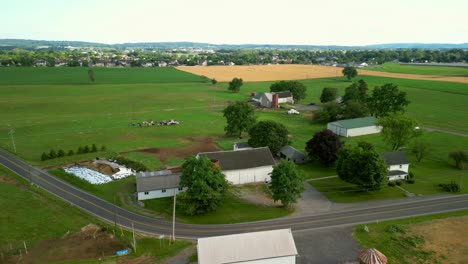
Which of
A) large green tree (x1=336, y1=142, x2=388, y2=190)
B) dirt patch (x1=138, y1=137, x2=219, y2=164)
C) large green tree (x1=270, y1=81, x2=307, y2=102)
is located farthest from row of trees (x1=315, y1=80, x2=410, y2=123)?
dirt patch (x1=138, y1=137, x2=219, y2=164)

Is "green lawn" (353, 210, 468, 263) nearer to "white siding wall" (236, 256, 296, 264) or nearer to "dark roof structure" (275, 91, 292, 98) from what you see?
"white siding wall" (236, 256, 296, 264)

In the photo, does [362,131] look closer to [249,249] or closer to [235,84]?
[249,249]

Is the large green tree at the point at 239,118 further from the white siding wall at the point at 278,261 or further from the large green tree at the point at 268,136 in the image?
the white siding wall at the point at 278,261

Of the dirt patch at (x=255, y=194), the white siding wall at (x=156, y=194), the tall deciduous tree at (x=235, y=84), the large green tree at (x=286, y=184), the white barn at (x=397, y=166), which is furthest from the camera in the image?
the tall deciduous tree at (x=235, y=84)

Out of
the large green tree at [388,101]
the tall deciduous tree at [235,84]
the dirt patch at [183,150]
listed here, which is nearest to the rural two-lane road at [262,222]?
the dirt patch at [183,150]

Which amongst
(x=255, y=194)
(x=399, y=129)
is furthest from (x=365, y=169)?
(x=399, y=129)
